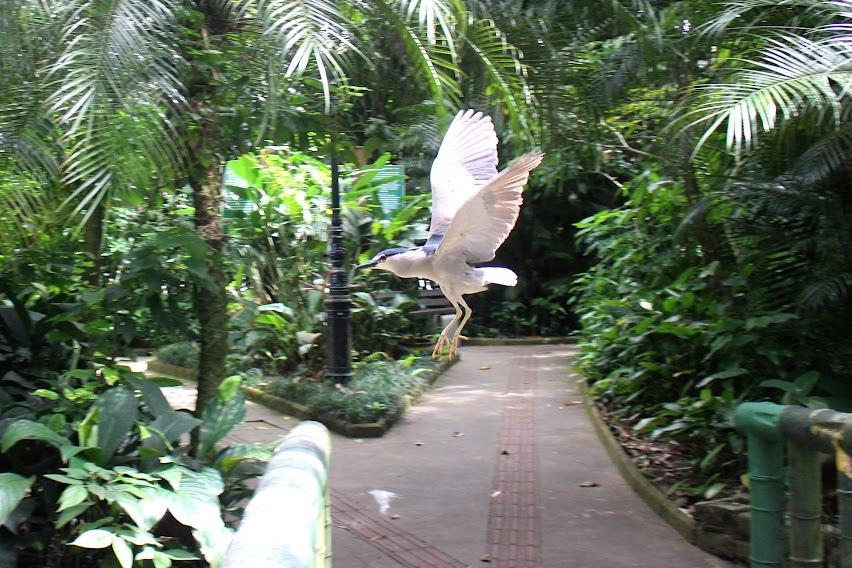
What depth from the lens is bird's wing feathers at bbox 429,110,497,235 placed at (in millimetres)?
2988

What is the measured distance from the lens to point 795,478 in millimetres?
2887

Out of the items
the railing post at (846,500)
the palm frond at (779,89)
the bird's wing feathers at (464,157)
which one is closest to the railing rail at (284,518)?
the bird's wing feathers at (464,157)

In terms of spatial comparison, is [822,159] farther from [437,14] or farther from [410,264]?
[410,264]

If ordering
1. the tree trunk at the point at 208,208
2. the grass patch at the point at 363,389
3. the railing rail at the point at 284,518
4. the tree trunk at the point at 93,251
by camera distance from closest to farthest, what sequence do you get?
the railing rail at the point at 284,518, the tree trunk at the point at 208,208, the tree trunk at the point at 93,251, the grass patch at the point at 363,389

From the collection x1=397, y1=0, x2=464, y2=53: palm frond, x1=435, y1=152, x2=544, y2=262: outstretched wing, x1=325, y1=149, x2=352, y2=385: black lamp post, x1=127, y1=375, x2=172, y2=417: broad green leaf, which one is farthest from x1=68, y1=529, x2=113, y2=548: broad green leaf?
x1=325, y1=149, x2=352, y2=385: black lamp post

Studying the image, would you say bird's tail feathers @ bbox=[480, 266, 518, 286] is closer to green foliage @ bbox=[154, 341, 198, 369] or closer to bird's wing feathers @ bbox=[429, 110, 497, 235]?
bird's wing feathers @ bbox=[429, 110, 497, 235]

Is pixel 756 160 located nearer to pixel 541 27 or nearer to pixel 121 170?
pixel 541 27

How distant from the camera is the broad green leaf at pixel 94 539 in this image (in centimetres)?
351

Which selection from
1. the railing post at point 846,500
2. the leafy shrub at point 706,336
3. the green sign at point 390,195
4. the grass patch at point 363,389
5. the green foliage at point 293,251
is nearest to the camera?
the railing post at point 846,500

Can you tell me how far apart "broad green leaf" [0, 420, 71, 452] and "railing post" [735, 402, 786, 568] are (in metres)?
3.01

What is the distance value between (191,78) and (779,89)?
2827mm

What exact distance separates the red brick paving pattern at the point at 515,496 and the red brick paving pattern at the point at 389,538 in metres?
0.33

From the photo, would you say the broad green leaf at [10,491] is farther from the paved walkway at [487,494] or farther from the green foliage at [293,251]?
the green foliage at [293,251]

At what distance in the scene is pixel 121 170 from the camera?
9.61 feet
